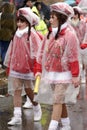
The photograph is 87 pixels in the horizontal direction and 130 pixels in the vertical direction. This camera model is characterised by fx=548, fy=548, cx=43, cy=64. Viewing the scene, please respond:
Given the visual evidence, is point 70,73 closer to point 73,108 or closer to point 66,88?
point 66,88

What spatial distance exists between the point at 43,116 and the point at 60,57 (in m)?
1.91

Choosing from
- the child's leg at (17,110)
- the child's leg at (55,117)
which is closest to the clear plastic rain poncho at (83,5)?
the child's leg at (17,110)

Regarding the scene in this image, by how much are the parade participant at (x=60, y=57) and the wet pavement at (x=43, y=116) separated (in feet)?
2.87

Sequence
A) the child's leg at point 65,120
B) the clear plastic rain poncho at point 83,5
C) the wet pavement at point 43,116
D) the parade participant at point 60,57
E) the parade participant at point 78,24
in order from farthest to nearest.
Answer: the parade participant at point 78,24, the clear plastic rain poncho at point 83,5, the wet pavement at point 43,116, the child's leg at point 65,120, the parade participant at point 60,57

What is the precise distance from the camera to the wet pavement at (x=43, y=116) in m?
8.16

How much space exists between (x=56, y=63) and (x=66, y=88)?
0.36 metres

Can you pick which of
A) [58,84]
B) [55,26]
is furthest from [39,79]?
[55,26]

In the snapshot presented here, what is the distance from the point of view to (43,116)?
8.95 metres

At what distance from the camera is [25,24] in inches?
330

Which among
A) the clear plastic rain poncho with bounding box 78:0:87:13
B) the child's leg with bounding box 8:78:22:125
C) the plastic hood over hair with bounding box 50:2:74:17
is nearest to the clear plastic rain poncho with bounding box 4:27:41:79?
the child's leg with bounding box 8:78:22:125

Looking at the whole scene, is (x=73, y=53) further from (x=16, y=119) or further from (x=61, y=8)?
(x=16, y=119)

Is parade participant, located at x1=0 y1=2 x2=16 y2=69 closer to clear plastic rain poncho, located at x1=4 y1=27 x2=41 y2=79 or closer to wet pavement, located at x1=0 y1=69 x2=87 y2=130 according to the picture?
wet pavement, located at x1=0 y1=69 x2=87 y2=130

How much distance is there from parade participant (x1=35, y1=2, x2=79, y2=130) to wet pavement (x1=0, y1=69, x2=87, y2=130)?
88cm

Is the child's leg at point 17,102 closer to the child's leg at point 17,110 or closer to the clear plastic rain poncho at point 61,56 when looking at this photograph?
the child's leg at point 17,110
